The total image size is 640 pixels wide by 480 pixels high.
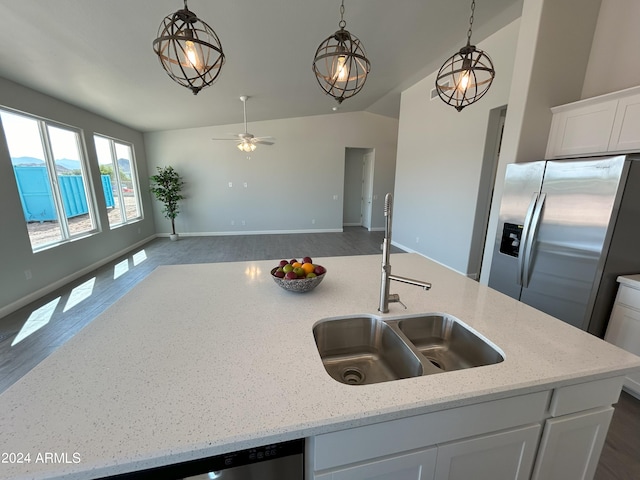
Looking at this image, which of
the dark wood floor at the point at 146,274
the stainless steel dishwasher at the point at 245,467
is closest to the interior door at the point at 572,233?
the dark wood floor at the point at 146,274

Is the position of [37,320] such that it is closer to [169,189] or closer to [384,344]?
[384,344]

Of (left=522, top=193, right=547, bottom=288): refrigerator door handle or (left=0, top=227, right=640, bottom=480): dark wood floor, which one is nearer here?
(left=0, top=227, right=640, bottom=480): dark wood floor

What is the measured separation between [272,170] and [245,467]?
6.80 metres

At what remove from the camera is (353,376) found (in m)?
1.21

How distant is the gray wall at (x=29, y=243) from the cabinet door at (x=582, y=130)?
229 inches

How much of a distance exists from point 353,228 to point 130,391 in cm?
755

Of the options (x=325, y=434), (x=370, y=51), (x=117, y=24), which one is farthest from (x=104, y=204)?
(x=325, y=434)

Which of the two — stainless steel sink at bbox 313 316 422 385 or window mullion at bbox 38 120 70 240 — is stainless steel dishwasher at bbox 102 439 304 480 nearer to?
stainless steel sink at bbox 313 316 422 385

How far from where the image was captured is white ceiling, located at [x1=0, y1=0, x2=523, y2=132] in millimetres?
2195

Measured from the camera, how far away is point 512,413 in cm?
86

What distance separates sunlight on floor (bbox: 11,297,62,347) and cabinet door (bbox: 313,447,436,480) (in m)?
3.38

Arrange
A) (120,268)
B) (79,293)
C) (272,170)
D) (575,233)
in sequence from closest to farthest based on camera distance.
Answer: (575,233) → (79,293) → (120,268) → (272,170)

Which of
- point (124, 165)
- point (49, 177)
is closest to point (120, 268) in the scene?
point (49, 177)

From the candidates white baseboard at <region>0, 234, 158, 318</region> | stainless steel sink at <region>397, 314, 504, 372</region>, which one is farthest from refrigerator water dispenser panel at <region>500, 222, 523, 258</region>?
white baseboard at <region>0, 234, 158, 318</region>
